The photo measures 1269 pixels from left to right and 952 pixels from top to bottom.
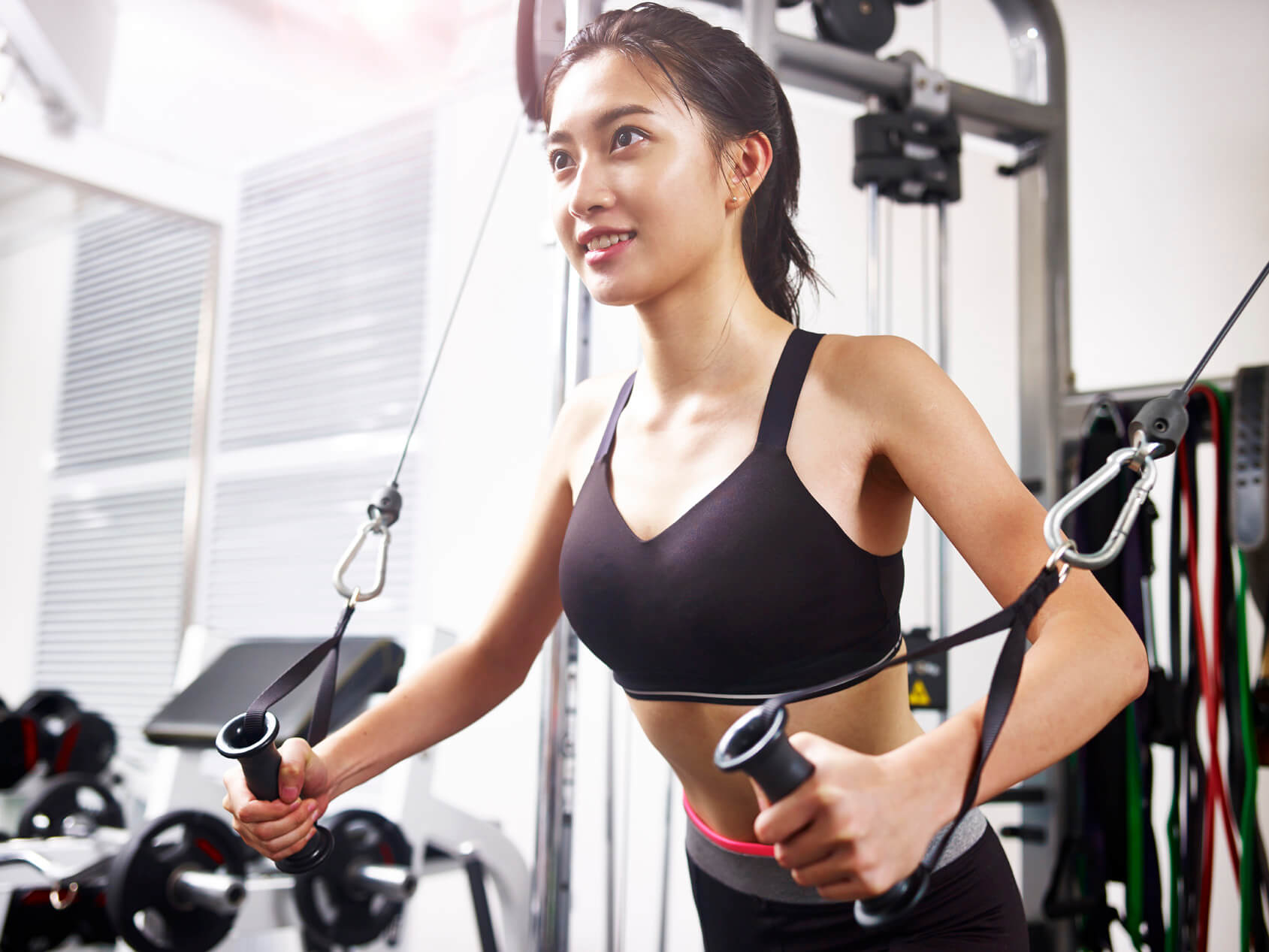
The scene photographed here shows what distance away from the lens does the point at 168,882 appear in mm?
1625

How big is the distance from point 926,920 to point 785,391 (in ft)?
1.43

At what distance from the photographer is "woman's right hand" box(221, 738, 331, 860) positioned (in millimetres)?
793

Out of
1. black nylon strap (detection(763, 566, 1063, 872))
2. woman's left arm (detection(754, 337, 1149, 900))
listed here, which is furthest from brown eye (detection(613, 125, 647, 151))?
black nylon strap (detection(763, 566, 1063, 872))

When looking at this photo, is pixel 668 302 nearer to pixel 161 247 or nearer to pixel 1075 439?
pixel 1075 439

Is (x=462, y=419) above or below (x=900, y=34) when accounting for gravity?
below

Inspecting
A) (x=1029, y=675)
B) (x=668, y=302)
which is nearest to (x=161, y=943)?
(x=668, y=302)

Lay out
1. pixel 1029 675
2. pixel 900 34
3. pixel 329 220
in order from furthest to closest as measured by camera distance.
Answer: pixel 329 220 → pixel 900 34 → pixel 1029 675

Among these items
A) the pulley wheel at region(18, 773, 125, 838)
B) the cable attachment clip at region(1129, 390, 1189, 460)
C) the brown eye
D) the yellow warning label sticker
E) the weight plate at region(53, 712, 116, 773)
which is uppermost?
the brown eye

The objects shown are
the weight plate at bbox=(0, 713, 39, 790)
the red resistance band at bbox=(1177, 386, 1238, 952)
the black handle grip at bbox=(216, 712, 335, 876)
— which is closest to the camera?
the black handle grip at bbox=(216, 712, 335, 876)

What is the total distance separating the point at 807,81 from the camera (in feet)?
4.65

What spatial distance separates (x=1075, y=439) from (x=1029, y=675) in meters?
1.06

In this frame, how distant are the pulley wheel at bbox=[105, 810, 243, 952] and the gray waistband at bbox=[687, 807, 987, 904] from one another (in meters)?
1.05

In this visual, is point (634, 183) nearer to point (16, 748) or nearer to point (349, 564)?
point (349, 564)

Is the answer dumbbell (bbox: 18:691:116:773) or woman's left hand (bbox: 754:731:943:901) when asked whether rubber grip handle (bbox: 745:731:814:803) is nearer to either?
woman's left hand (bbox: 754:731:943:901)
